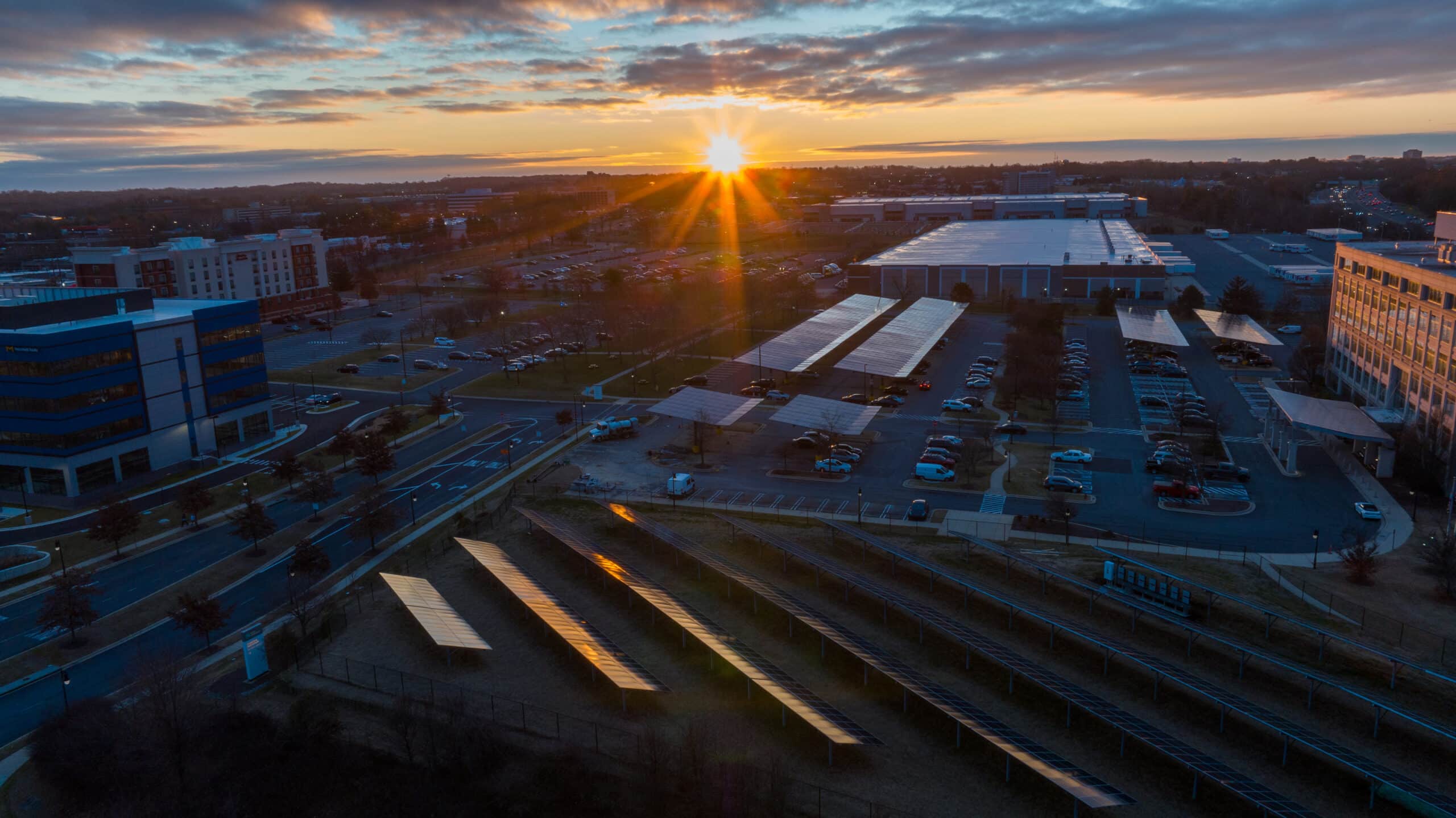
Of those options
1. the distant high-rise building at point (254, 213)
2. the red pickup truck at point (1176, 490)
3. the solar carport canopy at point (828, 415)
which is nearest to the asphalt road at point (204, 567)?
the solar carport canopy at point (828, 415)

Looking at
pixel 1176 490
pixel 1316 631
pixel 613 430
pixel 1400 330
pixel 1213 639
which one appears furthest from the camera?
pixel 613 430

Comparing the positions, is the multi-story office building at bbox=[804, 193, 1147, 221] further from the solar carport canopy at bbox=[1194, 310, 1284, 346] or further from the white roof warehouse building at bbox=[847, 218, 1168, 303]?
the solar carport canopy at bbox=[1194, 310, 1284, 346]

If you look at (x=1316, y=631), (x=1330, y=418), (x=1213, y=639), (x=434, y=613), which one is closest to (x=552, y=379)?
(x=434, y=613)

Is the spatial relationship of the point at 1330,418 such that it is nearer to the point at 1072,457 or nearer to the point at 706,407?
the point at 1072,457

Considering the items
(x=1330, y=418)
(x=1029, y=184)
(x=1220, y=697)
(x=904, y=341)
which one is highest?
(x=1029, y=184)

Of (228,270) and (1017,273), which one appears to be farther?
(1017,273)

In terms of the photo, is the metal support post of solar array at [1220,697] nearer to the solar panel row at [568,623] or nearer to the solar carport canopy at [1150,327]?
the solar panel row at [568,623]

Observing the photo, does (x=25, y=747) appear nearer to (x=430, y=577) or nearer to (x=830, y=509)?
(x=430, y=577)
